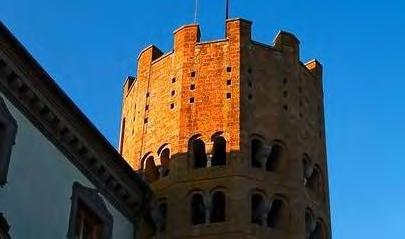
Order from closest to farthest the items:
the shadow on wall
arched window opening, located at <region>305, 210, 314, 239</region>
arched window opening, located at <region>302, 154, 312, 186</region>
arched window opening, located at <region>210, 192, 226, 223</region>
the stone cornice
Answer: the stone cornice
the shadow on wall
arched window opening, located at <region>210, 192, 226, 223</region>
arched window opening, located at <region>305, 210, 314, 239</region>
arched window opening, located at <region>302, 154, 312, 186</region>

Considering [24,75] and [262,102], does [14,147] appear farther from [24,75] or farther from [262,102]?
[262,102]

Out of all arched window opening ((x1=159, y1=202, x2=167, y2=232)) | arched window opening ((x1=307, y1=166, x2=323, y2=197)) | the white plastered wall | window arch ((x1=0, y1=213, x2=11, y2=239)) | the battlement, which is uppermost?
the battlement

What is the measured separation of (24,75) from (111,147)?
3494 millimetres

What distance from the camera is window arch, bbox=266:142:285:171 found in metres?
23.6

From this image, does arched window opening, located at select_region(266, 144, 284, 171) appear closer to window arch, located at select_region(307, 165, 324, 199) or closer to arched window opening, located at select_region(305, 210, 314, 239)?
window arch, located at select_region(307, 165, 324, 199)

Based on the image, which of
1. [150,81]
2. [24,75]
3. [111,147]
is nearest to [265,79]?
[150,81]

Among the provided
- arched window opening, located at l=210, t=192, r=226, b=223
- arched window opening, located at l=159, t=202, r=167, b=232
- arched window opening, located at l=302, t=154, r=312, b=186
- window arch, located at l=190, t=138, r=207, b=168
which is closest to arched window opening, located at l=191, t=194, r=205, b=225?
arched window opening, located at l=210, t=192, r=226, b=223

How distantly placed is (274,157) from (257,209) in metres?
1.90

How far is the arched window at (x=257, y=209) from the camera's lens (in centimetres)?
2220

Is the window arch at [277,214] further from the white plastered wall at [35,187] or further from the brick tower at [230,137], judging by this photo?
the white plastered wall at [35,187]

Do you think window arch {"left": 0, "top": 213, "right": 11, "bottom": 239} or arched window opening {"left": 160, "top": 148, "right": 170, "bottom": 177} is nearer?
window arch {"left": 0, "top": 213, "right": 11, "bottom": 239}

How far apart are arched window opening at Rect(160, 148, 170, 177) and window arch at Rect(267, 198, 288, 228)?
112 inches

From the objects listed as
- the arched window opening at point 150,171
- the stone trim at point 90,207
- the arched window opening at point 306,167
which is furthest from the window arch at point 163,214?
the arched window opening at point 306,167

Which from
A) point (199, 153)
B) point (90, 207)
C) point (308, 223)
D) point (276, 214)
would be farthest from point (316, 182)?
point (90, 207)
